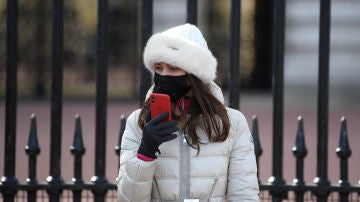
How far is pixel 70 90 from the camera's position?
20.2 metres

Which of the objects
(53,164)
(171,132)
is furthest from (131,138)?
(53,164)

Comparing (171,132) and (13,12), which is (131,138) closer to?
(171,132)

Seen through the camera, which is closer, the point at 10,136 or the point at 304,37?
the point at 10,136

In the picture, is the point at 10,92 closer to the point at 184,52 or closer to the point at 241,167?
the point at 184,52

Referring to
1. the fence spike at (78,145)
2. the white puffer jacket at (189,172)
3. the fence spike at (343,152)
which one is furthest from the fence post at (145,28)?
the white puffer jacket at (189,172)

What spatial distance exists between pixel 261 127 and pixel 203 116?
11.9 m

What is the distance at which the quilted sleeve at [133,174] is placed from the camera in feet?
11.2

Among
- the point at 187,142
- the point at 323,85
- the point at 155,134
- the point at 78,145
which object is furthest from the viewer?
the point at 78,145

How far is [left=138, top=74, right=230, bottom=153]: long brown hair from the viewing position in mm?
3531

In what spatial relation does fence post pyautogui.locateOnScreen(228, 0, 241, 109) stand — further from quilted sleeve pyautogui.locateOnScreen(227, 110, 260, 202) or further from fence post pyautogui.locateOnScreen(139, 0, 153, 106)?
quilted sleeve pyautogui.locateOnScreen(227, 110, 260, 202)

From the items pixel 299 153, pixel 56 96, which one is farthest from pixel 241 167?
pixel 56 96

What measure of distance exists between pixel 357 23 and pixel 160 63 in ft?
49.1

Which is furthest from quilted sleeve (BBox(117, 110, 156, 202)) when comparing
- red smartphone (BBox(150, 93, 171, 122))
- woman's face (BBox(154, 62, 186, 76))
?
woman's face (BBox(154, 62, 186, 76))

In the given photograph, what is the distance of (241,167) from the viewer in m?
3.56
